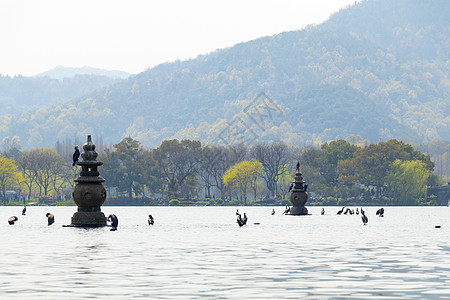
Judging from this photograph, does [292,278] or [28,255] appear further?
[28,255]

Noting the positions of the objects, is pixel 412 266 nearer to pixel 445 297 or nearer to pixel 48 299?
pixel 445 297

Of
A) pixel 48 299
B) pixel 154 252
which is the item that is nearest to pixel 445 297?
pixel 48 299

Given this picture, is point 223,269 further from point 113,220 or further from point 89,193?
point 113,220

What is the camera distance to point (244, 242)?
56.8 meters

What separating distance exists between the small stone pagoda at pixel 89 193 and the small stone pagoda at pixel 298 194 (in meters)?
39.2

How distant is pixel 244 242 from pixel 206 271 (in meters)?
21.2

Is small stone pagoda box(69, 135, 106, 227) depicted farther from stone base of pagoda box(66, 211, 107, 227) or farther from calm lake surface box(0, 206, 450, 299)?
calm lake surface box(0, 206, 450, 299)

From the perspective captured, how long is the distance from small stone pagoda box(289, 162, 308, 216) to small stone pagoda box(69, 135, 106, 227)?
129ft

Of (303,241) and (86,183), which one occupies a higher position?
(86,183)

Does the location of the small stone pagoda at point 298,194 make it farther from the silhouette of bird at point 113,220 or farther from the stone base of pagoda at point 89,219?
the stone base of pagoda at point 89,219

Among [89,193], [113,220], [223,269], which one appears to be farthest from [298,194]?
[223,269]

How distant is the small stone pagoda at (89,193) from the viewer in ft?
231

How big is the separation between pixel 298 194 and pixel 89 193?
4583cm

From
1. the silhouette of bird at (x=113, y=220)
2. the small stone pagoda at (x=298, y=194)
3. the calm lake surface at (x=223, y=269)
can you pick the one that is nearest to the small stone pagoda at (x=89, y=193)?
the silhouette of bird at (x=113, y=220)
